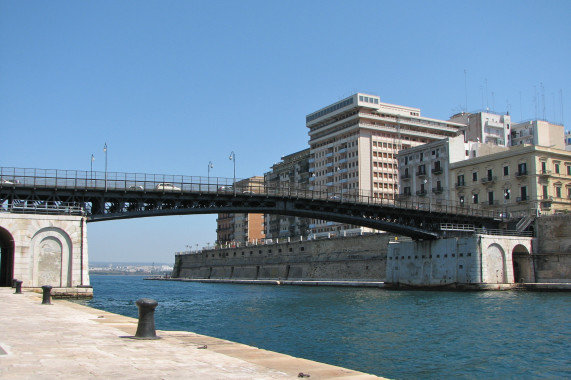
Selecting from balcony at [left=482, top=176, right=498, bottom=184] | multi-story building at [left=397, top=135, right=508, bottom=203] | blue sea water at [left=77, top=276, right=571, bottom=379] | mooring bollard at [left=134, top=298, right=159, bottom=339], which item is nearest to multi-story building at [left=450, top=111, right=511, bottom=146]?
multi-story building at [left=397, top=135, right=508, bottom=203]

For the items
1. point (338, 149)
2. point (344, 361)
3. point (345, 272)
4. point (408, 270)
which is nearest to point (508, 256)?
point (408, 270)

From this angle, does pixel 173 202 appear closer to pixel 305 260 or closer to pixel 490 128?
pixel 305 260

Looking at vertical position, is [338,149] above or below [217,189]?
above

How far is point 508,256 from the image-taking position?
226 feet

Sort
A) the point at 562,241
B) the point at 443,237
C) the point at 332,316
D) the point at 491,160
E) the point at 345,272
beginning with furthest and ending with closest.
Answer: the point at 345,272, the point at 491,160, the point at 443,237, the point at 562,241, the point at 332,316

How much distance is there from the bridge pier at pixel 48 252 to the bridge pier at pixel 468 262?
139ft

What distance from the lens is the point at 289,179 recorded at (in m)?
168

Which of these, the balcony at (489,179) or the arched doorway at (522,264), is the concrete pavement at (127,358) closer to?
the arched doorway at (522,264)

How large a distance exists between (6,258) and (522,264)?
56615mm

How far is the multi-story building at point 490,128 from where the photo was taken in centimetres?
12794

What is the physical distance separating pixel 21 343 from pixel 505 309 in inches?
1464

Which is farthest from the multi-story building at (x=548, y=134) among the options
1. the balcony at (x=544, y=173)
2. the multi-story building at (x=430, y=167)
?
the balcony at (x=544, y=173)

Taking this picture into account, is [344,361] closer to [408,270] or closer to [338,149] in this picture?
[408,270]

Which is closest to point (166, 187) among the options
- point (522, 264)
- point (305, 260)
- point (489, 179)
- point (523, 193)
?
point (522, 264)
